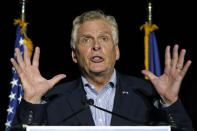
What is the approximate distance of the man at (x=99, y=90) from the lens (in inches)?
67.9

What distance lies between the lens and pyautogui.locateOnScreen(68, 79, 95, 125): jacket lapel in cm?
193

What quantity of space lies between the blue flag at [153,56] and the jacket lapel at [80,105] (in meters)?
1.20


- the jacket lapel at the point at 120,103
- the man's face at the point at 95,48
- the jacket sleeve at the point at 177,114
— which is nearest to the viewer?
the jacket sleeve at the point at 177,114

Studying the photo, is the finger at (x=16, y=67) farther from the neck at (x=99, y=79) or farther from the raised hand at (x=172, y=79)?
the raised hand at (x=172, y=79)

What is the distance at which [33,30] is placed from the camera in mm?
3891

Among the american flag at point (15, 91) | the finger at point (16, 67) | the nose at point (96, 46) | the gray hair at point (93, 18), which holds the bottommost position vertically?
the american flag at point (15, 91)

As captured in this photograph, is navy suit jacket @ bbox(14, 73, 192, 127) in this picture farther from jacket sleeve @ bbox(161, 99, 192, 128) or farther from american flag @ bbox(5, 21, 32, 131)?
american flag @ bbox(5, 21, 32, 131)

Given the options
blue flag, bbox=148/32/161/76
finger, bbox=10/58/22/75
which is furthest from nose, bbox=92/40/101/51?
blue flag, bbox=148/32/161/76

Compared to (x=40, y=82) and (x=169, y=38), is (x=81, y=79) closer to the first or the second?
(x=40, y=82)

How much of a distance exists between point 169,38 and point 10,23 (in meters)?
2.17

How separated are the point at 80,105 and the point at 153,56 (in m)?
1.49

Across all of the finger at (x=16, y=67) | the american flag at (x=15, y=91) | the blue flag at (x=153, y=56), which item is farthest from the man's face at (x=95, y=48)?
the american flag at (x=15, y=91)

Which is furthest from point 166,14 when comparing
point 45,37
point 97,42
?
point 97,42

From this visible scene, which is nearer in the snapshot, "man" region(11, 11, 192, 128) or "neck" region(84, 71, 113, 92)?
"man" region(11, 11, 192, 128)
